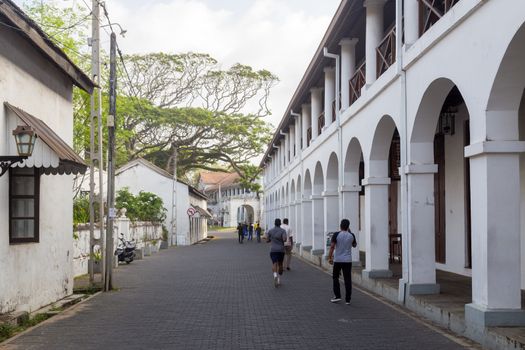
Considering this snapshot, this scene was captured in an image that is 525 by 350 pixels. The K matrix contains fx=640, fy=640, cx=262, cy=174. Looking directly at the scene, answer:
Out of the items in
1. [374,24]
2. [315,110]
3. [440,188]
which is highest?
[374,24]

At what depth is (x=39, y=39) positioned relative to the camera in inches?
413

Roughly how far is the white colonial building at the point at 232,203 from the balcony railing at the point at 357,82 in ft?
217

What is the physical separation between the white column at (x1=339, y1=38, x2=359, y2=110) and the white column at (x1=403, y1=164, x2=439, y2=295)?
6.43 m

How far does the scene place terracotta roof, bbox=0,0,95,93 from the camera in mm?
9184

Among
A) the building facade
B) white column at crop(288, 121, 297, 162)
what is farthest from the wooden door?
the building facade

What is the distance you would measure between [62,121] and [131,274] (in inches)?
314

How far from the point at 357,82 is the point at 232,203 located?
77.9m

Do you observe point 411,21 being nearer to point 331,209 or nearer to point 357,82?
point 357,82

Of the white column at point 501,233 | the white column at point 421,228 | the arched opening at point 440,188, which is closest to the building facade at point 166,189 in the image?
the arched opening at point 440,188

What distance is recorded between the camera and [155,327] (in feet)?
31.3

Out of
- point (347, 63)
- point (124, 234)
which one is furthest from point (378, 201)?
point (124, 234)

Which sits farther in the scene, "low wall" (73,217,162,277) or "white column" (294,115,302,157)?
"white column" (294,115,302,157)

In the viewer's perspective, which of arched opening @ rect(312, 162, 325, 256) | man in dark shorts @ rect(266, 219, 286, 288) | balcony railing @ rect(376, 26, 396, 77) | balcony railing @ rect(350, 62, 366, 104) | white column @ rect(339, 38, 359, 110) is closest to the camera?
balcony railing @ rect(376, 26, 396, 77)

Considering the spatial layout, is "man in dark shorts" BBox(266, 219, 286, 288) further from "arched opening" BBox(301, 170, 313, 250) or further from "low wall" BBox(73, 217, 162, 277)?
"arched opening" BBox(301, 170, 313, 250)
